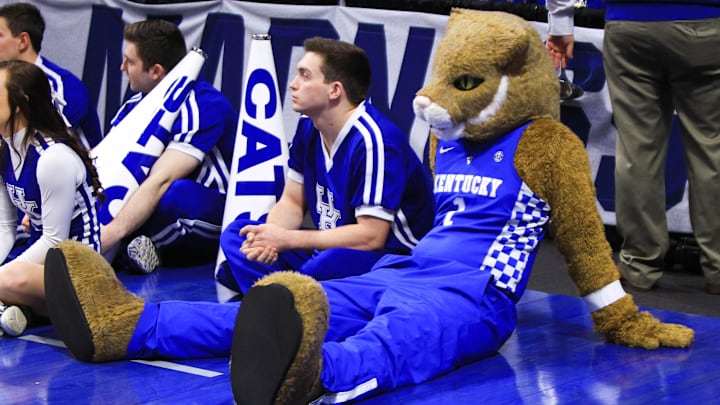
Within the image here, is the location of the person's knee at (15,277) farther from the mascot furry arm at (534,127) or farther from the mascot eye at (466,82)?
the mascot eye at (466,82)

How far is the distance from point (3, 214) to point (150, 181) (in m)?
0.91

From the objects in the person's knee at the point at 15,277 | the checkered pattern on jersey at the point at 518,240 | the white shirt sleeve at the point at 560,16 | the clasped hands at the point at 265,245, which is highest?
the white shirt sleeve at the point at 560,16

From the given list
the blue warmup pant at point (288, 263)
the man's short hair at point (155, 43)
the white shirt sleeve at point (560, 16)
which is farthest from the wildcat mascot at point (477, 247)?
the man's short hair at point (155, 43)

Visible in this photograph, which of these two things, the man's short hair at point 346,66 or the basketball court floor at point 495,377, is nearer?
the basketball court floor at point 495,377

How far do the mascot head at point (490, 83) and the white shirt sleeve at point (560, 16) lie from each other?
3.52ft

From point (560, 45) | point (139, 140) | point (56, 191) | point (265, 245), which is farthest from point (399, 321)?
point (139, 140)

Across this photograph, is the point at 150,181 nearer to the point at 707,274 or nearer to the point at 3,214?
the point at 3,214

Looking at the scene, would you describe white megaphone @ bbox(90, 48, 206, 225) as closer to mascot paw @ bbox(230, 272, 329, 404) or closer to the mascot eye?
the mascot eye

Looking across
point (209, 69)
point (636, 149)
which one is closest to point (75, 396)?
point (636, 149)

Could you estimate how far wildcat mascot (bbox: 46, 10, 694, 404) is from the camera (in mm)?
3354

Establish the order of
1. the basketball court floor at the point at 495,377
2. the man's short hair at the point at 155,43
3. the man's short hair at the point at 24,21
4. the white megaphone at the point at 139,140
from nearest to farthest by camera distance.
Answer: the basketball court floor at the point at 495,377 → the white megaphone at the point at 139,140 → the man's short hair at the point at 155,43 → the man's short hair at the point at 24,21

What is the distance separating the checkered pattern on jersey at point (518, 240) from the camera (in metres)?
3.53

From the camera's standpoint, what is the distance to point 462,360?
345 centimetres

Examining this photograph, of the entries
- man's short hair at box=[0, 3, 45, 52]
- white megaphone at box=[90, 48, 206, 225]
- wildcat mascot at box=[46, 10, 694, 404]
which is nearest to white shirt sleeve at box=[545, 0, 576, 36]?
wildcat mascot at box=[46, 10, 694, 404]
